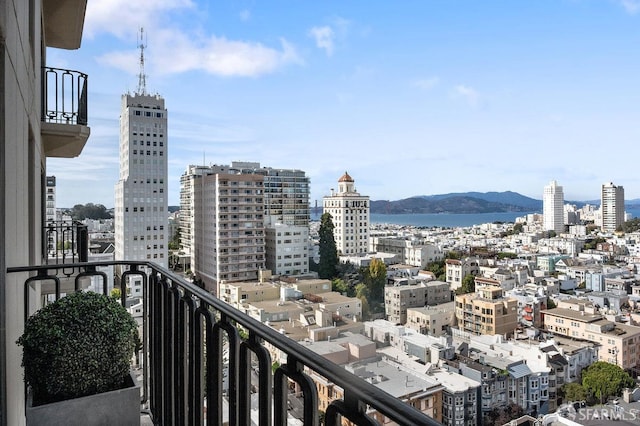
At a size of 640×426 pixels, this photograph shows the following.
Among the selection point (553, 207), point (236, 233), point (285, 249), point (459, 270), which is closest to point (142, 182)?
point (236, 233)

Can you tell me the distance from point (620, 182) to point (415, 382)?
173 feet

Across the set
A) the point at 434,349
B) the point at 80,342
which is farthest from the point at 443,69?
the point at 80,342

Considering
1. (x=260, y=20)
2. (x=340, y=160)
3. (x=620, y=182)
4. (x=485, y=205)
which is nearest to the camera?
(x=260, y=20)

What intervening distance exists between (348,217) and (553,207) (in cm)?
3519

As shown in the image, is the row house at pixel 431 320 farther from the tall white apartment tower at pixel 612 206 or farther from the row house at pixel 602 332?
the tall white apartment tower at pixel 612 206

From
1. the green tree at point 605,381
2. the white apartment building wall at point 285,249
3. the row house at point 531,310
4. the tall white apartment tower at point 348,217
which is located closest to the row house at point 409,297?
the row house at point 531,310

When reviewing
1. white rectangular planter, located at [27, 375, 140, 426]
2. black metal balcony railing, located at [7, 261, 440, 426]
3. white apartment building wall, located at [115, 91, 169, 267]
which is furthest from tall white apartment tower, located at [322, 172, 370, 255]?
white rectangular planter, located at [27, 375, 140, 426]

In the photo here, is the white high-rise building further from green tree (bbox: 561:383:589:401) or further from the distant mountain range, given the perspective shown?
the distant mountain range

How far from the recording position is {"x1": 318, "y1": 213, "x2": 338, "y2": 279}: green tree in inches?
1061

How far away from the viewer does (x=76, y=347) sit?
1105 millimetres

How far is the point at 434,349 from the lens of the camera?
13820 millimetres

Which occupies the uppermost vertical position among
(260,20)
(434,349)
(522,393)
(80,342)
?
(260,20)

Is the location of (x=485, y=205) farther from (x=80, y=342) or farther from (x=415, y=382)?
(x=80, y=342)

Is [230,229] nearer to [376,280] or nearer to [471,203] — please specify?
[376,280]
